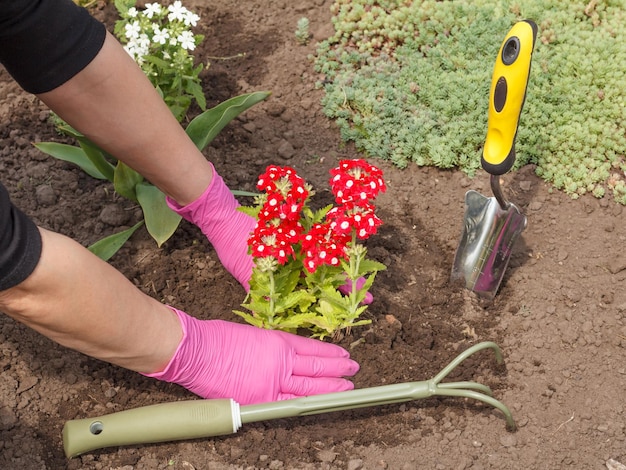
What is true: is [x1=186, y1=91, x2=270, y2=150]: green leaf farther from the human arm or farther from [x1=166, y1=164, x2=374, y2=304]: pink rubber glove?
the human arm

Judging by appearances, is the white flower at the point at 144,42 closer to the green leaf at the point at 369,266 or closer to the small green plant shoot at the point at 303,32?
the small green plant shoot at the point at 303,32

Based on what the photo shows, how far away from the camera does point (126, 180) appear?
2.96 m

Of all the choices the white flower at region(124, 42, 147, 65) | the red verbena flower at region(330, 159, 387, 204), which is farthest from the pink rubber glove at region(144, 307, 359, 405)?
the white flower at region(124, 42, 147, 65)

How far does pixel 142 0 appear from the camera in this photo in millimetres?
4031

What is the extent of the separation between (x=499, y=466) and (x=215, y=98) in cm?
217

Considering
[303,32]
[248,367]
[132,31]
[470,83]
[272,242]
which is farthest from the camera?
[303,32]

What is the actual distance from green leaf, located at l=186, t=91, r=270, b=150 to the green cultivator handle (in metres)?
1.14

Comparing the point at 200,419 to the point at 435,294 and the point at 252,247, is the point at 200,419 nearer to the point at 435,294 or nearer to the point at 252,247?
the point at 252,247

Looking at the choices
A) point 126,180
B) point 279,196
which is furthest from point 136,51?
point 279,196

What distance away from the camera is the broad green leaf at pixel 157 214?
2.94 meters

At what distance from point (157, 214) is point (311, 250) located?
0.79 m

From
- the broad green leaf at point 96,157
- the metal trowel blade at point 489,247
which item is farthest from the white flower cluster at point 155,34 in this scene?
the metal trowel blade at point 489,247

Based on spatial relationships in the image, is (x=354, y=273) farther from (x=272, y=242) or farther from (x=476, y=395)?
(x=476, y=395)

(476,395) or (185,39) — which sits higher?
(185,39)
